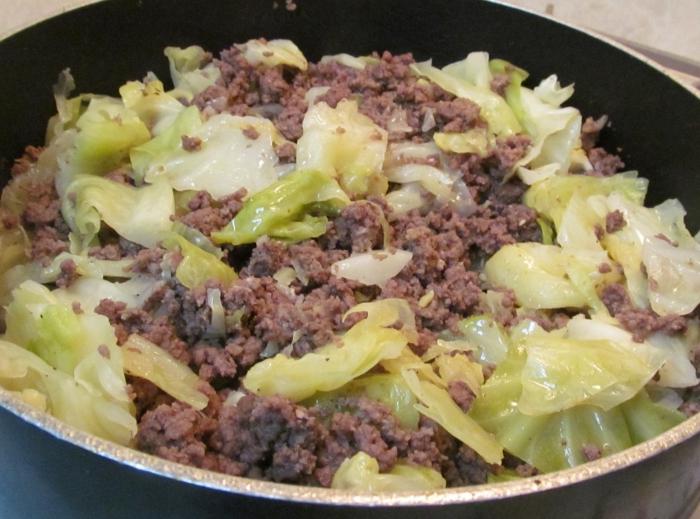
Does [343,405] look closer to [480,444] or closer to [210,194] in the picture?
[480,444]

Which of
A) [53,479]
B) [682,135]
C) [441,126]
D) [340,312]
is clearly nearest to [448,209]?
[441,126]

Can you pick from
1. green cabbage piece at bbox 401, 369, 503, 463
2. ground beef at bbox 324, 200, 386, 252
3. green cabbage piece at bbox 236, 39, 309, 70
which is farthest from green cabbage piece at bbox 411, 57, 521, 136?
green cabbage piece at bbox 401, 369, 503, 463

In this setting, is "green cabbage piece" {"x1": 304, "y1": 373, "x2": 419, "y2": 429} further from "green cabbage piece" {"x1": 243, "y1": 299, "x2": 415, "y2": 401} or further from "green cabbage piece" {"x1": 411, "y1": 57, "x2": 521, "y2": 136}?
"green cabbage piece" {"x1": 411, "y1": 57, "x2": 521, "y2": 136}

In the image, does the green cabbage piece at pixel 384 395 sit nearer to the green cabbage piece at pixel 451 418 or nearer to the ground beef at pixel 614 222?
the green cabbage piece at pixel 451 418

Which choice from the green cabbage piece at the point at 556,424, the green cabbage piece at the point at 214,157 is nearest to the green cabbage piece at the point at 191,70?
the green cabbage piece at the point at 214,157

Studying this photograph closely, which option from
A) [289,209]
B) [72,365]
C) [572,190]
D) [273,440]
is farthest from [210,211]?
[572,190]

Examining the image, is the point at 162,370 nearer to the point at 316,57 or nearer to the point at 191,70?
the point at 191,70

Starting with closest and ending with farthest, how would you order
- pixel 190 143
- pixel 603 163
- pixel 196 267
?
pixel 196 267 < pixel 190 143 < pixel 603 163
